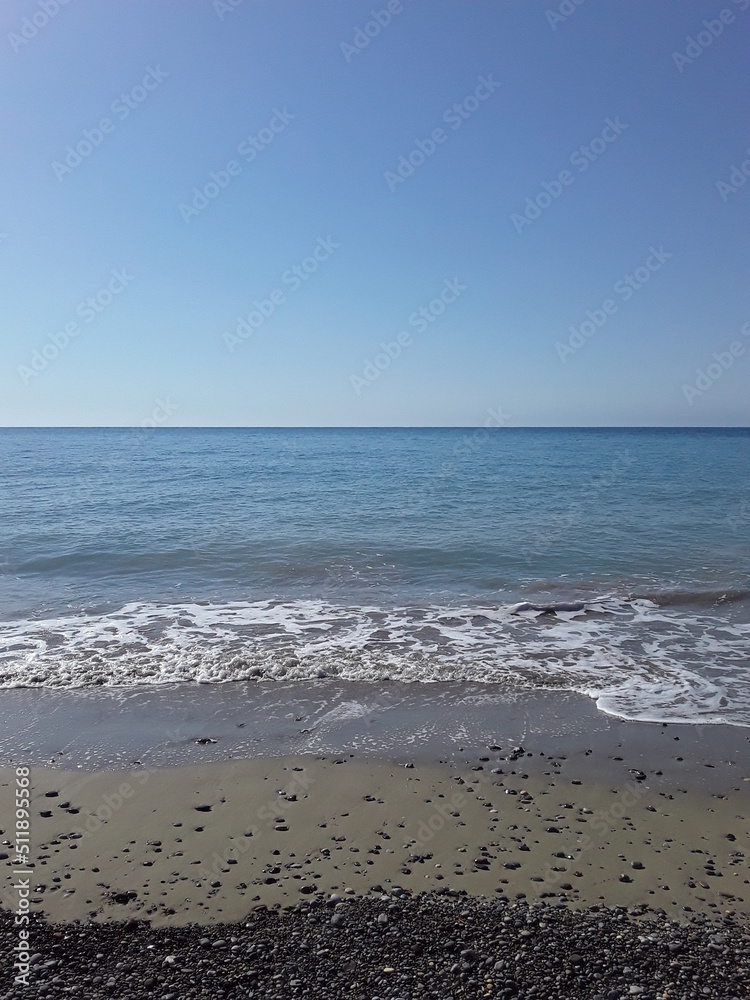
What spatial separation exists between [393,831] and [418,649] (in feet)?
18.7

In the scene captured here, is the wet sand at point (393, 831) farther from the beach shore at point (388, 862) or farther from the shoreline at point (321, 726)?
the shoreline at point (321, 726)

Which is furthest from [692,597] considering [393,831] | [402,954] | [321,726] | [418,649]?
[402,954]

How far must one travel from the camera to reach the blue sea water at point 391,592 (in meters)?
10.9

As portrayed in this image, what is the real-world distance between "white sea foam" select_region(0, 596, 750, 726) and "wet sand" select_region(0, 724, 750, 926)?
214 centimetres

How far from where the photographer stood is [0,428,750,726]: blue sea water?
10.9 meters

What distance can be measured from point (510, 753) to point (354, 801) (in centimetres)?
229

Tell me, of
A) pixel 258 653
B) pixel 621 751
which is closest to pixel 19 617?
pixel 258 653

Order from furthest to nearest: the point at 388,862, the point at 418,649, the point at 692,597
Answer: the point at 692,597, the point at 418,649, the point at 388,862

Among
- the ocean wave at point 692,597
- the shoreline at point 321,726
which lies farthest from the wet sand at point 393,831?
the ocean wave at point 692,597

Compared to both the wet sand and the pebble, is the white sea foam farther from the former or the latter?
the pebble

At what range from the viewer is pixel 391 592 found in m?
16.0

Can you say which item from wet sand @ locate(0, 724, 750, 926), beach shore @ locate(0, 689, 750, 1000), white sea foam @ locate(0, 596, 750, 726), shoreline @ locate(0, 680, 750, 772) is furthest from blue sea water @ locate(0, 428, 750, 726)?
wet sand @ locate(0, 724, 750, 926)

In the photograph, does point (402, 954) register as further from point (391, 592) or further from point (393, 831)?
point (391, 592)

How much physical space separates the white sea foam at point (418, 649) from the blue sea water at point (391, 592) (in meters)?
0.05
